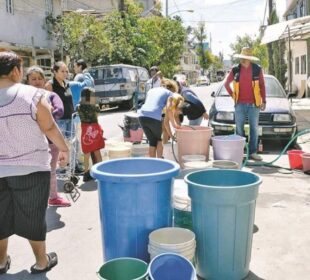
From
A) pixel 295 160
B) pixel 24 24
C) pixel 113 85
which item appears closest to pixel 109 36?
pixel 24 24

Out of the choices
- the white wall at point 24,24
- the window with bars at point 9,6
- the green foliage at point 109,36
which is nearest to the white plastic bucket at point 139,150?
the white wall at point 24,24

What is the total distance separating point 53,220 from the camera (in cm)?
522

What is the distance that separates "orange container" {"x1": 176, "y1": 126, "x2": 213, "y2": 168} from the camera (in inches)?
246

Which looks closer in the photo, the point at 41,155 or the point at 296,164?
the point at 41,155

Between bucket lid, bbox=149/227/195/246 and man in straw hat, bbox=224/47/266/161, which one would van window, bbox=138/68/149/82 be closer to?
man in straw hat, bbox=224/47/266/161

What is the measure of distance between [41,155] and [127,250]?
41.3 inches

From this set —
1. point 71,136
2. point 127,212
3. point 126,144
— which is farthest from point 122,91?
point 127,212

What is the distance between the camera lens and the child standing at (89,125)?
6820 mm

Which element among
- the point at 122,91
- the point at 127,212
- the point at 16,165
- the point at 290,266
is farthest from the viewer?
the point at 122,91

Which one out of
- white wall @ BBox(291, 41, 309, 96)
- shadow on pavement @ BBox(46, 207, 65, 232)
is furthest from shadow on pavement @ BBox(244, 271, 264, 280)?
white wall @ BBox(291, 41, 309, 96)

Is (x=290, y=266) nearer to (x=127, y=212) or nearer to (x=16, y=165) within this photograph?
(x=127, y=212)

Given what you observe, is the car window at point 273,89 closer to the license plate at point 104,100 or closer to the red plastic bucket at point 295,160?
the red plastic bucket at point 295,160

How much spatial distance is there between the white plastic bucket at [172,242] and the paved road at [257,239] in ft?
2.39

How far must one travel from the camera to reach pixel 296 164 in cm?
734
